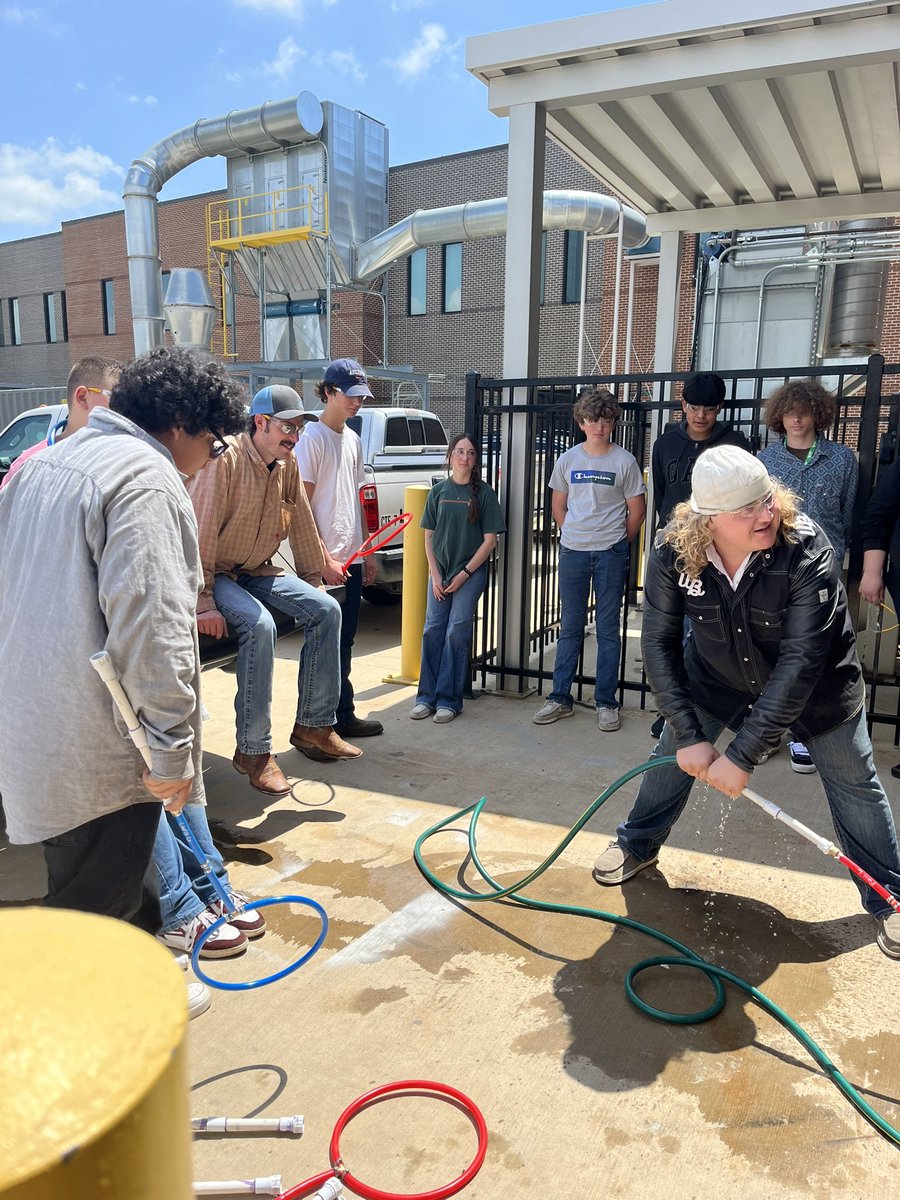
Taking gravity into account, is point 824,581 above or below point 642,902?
above

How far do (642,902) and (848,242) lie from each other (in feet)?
39.1

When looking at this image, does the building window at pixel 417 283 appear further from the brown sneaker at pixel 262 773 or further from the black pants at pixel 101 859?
the black pants at pixel 101 859

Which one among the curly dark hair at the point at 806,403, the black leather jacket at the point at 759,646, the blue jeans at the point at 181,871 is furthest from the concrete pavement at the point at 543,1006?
the curly dark hair at the point at 806,403

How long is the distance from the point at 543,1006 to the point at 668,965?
50cm

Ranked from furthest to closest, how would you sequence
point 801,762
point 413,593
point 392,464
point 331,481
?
point 392,464 < point 413,593 < point 331,481 < point 801,762

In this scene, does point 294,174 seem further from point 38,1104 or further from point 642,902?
point 38,1104

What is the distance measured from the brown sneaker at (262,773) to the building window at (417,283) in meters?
21.2

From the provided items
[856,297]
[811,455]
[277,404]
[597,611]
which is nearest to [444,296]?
[856,297]

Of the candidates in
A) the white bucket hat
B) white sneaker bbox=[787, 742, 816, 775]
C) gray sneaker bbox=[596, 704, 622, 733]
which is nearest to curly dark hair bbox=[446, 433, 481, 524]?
gray sneaker bbox=[596, 704, 622, 733]

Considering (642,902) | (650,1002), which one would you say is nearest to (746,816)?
(642,902)

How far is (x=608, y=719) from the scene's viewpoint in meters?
5.41

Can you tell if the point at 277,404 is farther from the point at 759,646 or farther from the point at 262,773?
the point at 759,646

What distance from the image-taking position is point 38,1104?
2.04 ft

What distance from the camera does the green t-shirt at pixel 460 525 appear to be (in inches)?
223
